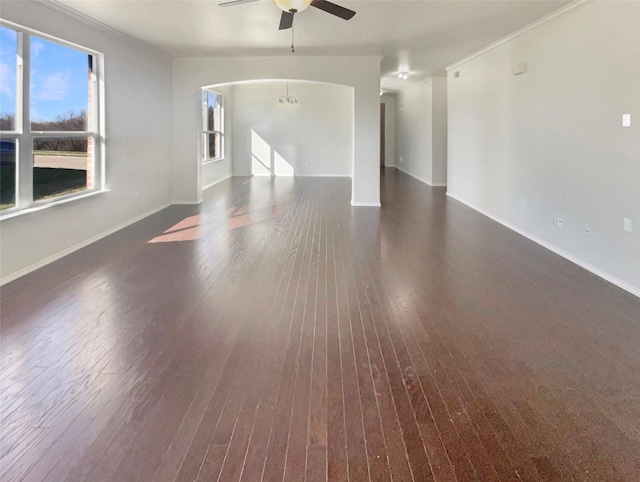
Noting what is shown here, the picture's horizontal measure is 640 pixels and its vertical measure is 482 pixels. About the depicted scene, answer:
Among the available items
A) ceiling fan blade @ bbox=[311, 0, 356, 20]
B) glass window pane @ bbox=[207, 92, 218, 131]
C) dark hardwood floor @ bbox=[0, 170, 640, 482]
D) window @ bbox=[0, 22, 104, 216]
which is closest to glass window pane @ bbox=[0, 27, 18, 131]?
window @ bbox=[0, 22, 104, 216]

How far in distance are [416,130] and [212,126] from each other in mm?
5334

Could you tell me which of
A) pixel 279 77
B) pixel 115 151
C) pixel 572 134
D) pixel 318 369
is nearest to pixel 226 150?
pixel 279 77

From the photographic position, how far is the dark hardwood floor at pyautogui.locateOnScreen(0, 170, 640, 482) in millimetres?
1745

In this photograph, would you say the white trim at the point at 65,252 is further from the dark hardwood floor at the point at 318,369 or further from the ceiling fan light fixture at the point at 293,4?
the ceiling fan light fixture at the point at 293,4

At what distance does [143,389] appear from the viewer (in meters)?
2.23

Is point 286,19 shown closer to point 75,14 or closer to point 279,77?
point 75,14

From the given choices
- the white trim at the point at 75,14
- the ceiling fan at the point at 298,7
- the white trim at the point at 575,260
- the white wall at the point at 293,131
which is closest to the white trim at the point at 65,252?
the white trim at the point at 75,14

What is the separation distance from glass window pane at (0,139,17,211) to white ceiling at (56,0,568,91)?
1.52 metres

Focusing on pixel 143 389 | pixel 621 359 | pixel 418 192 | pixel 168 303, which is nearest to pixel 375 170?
pixel 418 192

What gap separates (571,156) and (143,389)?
4414 millimetres

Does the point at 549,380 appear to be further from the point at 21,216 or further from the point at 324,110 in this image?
the point at 324,110

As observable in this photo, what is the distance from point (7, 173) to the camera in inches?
157

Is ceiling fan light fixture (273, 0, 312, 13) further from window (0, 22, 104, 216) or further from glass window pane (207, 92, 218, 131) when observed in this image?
glass window pane (207, 92, 218, 131)

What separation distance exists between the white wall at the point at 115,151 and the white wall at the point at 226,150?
11.0 feet
